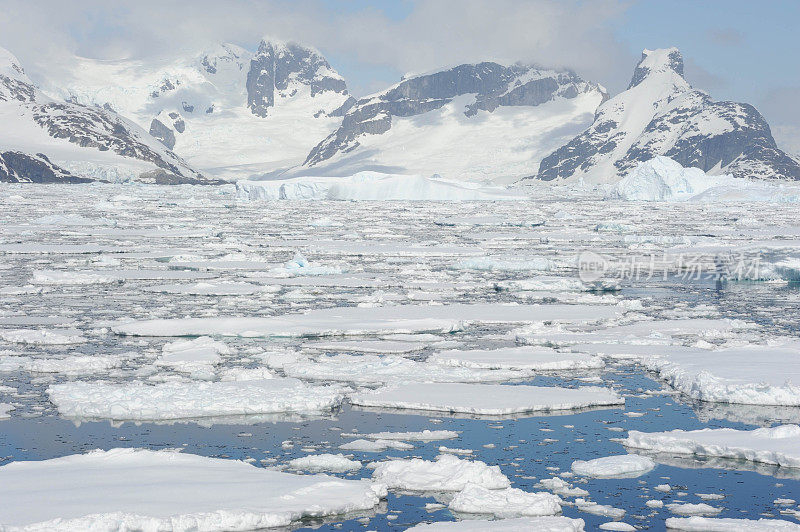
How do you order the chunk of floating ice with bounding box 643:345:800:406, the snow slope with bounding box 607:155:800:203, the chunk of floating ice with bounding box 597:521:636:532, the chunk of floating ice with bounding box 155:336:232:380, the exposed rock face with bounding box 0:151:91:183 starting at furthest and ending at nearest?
the exposed rock face with bounding box 0:151:91:183, the snow slope with bounding box 607:155:800:203, the chunk of floating ice with bounding box 155:336:232:380, the chunk of floating ice with bounding box 643:345:800:406, the chunk of floating ice with bounding box 597:521:636:532

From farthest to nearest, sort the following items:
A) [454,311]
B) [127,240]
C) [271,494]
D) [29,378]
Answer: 1. [127,240]
2. [454,311]
3. [29,378]
4. [271,494]

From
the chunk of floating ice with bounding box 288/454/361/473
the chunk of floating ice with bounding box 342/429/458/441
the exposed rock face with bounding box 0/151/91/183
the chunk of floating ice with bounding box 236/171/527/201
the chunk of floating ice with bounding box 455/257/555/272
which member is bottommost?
the chunk of floating ice with bounding box 288/454/361/473

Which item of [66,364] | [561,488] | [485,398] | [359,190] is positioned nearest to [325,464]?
[561,488]

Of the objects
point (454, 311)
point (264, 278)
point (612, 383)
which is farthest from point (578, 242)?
point (612, 383)

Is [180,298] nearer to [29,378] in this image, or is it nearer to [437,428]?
[29,378]

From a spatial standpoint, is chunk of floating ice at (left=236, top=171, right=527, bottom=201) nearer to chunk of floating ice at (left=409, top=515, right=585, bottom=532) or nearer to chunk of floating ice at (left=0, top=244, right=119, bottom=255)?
chunk of floating ice at (left=0, top=244, right=119, bottom=255)

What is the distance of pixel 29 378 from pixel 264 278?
12.3 m

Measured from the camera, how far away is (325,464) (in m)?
9.54

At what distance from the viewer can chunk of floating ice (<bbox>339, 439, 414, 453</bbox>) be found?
10125 mm

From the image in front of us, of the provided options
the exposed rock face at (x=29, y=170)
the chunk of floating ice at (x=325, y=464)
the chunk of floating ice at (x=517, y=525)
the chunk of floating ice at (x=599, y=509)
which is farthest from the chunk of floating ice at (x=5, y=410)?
the exposed rock face at (x=29, y=170)

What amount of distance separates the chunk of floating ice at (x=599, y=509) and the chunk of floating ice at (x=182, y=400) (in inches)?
163

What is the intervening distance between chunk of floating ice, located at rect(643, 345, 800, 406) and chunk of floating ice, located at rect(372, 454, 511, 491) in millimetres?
4560

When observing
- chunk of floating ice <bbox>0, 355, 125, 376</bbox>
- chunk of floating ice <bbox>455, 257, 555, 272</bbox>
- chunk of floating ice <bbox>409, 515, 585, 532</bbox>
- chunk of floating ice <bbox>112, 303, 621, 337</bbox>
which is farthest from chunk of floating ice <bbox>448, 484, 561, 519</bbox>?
chunk of floating ice <bbox>455, 257, 555, 272</bbox>

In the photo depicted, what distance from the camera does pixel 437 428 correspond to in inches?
435
